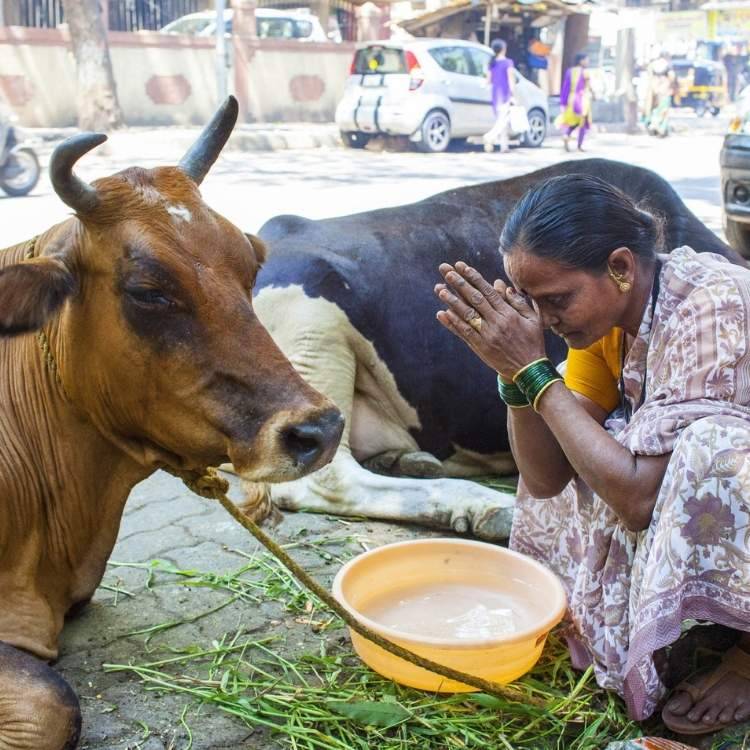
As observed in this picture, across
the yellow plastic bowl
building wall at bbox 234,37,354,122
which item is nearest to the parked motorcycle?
the yellow plastic bowl

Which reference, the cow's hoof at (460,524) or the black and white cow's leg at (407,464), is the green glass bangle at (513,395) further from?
the black and white cow's leg at (407,464)

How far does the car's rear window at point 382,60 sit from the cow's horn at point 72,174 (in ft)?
57.2

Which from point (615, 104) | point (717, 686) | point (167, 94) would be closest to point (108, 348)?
point (717, 686)

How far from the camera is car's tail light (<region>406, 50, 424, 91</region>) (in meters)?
19.2

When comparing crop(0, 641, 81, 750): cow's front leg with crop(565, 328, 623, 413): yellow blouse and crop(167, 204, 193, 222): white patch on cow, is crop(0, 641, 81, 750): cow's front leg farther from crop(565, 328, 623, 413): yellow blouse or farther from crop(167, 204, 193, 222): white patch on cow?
crop(565, 328, 623, 413): yellow blouse

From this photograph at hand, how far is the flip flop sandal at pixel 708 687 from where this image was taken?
9.06 feet

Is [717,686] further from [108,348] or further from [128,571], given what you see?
[128,571]

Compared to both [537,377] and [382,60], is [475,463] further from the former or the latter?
[382,60]

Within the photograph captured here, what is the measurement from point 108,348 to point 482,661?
1258 mm

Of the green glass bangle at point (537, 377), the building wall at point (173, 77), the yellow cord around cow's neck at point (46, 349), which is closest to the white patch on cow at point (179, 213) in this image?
the yellow cord around cow's neck at point (46, 349)

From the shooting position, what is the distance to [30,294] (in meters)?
2.69

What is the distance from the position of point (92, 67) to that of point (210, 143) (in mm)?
16692

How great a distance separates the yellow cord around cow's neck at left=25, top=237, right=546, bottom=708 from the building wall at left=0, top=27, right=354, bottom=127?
19.0 metres

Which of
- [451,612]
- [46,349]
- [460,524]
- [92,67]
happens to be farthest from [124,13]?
[451,612]
